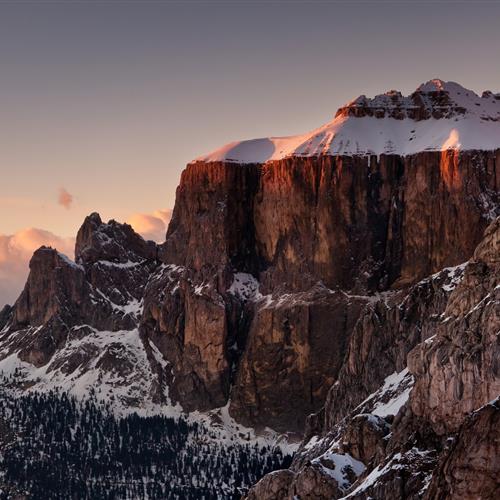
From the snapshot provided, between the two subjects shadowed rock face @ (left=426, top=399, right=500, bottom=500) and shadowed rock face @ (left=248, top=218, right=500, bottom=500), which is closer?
shadowed rock face @ (left=426, top=399, right=500, bottom=500)

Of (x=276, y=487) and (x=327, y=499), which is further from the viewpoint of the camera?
(x=276, y=487)

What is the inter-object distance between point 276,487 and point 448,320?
35093 mm

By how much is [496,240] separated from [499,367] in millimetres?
24972

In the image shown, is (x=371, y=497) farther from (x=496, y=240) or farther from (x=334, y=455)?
(x=496, y=240)

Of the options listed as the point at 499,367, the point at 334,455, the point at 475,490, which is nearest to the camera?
the point at 475,490

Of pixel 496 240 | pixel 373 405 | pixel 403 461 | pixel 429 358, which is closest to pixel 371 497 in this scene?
pixel 403 461

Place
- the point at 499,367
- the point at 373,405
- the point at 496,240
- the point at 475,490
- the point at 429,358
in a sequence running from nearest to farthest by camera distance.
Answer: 1. the point at 475,490
2. the point at 499,367
3. the point at 429,358
4. the point at 496,240
5. the point at 373,405

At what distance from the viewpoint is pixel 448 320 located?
135750 mm

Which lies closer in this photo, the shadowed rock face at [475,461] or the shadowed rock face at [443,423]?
the shadowed rock face at [475,461]

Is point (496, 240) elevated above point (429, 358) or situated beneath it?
elevated above

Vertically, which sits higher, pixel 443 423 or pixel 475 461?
pixel 475 461

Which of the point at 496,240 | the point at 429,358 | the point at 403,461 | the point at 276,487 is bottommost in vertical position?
the point at 276,487

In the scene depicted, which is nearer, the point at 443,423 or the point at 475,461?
the point at 475,461

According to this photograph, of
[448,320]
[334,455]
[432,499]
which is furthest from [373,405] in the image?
[432,499]
